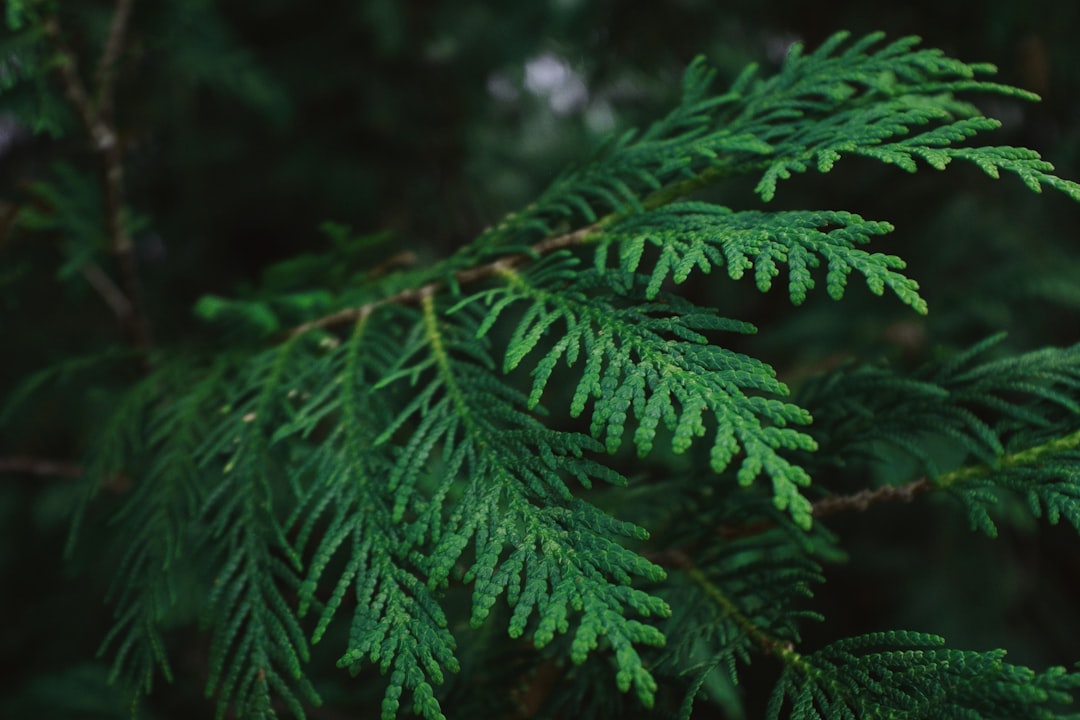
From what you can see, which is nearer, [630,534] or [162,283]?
[630,534]

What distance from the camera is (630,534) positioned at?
89cm

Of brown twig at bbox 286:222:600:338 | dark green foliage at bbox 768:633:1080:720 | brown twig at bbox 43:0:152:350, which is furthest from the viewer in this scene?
brown twig at bbox 43:0:152:350

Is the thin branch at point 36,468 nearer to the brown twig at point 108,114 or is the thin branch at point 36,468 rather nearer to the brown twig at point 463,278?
the brown twig at point 108,114

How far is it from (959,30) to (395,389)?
2658mm

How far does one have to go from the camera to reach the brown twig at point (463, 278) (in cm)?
124

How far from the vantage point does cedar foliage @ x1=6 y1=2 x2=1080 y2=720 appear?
0.88 meters

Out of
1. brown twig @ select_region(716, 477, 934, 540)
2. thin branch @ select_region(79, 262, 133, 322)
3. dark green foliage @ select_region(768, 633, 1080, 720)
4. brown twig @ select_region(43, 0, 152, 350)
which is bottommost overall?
dark green foliage @ select_region(768, 633, 1080, 720)

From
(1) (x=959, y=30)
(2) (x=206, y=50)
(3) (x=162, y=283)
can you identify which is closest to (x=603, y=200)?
(2) (x=206, y=50)

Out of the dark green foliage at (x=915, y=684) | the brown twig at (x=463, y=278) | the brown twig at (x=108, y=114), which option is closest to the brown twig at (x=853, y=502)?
the dark green foliage at (x=915, y=684)

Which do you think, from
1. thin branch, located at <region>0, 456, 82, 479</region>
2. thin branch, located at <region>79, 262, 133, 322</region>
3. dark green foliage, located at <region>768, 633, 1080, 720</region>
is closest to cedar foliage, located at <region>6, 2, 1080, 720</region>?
dark green foliage, located at <region>768, 633, 1080, 720</region>

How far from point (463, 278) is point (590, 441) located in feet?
1.60

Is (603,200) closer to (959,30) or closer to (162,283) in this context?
(959,30)

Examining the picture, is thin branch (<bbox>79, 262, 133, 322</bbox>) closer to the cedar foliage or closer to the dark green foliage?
the cedar foliage

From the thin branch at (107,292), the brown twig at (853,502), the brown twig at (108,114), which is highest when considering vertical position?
the brown twig at (108,114)
